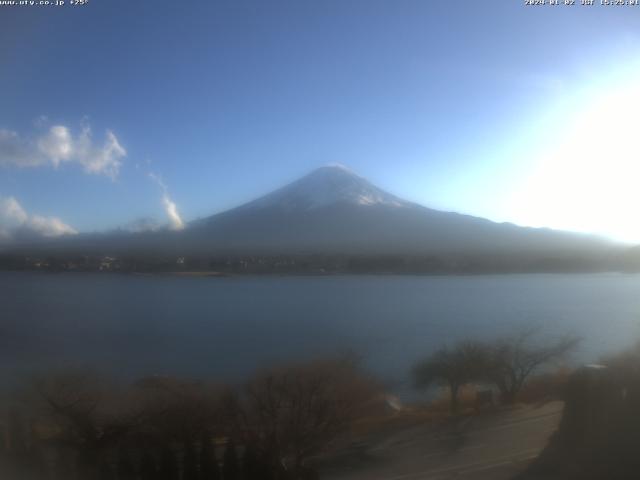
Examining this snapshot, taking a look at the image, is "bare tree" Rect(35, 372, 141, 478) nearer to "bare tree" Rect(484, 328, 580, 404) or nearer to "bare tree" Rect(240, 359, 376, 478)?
"bare tree" Rect(240, 359, 376, 478)

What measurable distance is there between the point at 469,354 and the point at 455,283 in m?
0.70

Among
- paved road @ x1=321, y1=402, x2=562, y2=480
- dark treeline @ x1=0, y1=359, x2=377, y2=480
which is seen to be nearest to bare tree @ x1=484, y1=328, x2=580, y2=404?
paved road @ x1=321, y1=402, x2=562, y2=480

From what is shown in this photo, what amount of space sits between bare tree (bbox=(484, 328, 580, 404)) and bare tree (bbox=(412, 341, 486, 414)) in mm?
89

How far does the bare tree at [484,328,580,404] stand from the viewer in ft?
10.0

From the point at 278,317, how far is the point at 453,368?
1.28 meters

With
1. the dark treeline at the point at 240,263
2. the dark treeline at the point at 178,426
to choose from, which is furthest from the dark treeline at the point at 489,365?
the dark treeline at the point at 240,263

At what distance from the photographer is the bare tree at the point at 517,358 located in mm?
3061

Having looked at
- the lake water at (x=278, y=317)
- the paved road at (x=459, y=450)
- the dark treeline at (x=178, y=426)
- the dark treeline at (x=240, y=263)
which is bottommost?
the paved road at (x=459, y=450)

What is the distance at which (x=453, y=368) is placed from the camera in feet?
9.90

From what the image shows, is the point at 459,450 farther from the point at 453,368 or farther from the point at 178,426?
the point at 178,426

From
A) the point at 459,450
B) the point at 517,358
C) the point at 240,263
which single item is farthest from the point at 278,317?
the point at 517,358

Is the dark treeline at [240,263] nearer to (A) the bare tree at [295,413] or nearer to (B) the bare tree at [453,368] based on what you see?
(B) the bare tree at [453,368]

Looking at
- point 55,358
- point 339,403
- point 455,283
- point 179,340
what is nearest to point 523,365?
point 455,283

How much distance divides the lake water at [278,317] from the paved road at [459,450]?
436 millimetres
